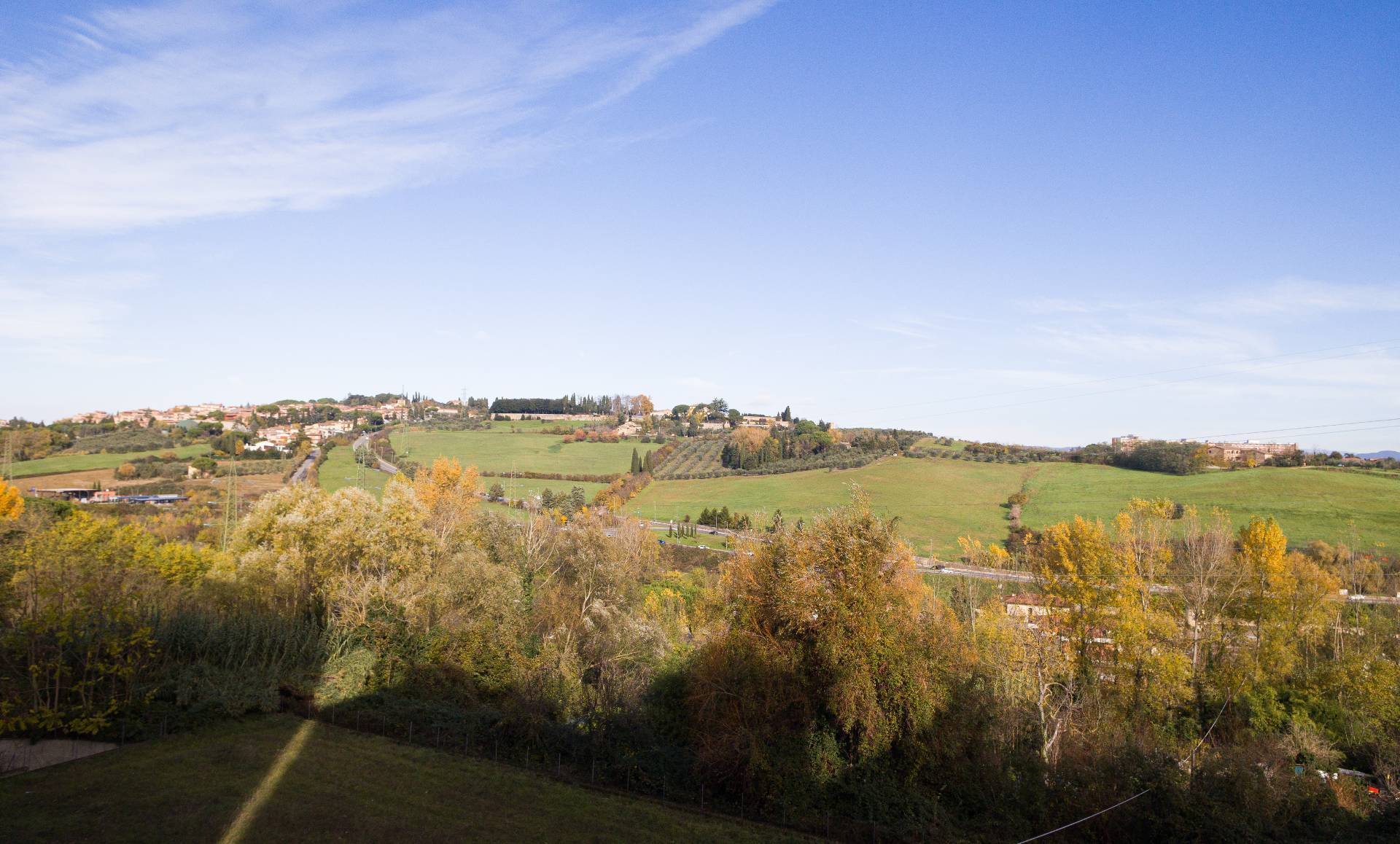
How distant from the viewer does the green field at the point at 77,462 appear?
239ft

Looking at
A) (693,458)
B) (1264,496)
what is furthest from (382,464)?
(1264,496)

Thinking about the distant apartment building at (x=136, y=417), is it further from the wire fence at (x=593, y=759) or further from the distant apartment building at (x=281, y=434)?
the wire fence at (x=593, y=759)

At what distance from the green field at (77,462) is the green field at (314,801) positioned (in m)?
72.9

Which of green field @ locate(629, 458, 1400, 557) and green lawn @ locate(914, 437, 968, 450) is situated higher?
green lawn @ locate(914, 437, 968, 450)

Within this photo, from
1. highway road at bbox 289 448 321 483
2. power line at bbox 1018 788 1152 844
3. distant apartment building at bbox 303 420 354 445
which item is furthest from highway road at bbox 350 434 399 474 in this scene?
power line at bbox 1018 788 1152 844

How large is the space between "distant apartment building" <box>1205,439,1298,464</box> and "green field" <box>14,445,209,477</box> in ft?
381

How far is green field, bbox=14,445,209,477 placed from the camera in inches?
2864

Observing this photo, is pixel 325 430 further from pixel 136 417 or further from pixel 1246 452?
pixel 1246 452

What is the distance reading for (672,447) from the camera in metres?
107

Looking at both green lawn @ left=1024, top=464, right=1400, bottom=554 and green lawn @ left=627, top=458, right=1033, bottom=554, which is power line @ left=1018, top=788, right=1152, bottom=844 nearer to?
green lawn @ left=1024, top=464, right=1400, bottom=554

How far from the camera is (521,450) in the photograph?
9656cm

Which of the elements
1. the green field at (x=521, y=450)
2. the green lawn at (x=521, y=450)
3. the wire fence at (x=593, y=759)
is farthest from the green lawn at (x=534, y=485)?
the wire fence at (x=593, y=759)

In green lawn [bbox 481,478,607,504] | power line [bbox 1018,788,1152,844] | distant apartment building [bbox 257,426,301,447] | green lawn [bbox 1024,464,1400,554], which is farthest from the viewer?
distant apartment building [bbox 257,426,301,447]

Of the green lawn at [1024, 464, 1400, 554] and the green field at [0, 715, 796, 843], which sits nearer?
the green field at [0, 715, 796, 843]
